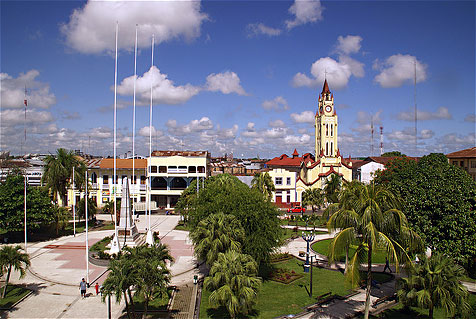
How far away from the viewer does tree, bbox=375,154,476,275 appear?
2180 cm

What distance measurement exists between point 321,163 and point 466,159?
2607cm

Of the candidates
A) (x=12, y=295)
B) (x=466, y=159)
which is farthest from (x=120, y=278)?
(x=466, y=159)

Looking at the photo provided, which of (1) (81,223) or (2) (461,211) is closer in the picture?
(2) (461,211)

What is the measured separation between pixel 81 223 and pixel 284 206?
120 feet

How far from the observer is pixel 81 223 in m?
51.8

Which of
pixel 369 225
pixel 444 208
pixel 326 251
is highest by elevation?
pixel 369 225

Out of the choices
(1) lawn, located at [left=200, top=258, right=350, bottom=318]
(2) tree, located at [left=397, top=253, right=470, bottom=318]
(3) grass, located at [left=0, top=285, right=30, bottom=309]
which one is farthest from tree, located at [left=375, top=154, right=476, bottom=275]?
(3) grass, located at [left=0, top=285, right=30, bottom=309]

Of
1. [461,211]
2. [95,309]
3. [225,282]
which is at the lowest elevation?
[95,309]

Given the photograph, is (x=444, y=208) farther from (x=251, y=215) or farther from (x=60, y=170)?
(x=60, y=170)

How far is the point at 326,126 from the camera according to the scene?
8094 centimetres

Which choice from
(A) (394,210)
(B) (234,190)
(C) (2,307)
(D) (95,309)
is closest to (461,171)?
(A) (394,210)

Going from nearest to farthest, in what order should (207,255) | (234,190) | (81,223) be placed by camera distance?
1. (207,255)
2. (234,190)
3. (81,223)

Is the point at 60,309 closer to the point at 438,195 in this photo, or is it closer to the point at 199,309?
the point at 199,309

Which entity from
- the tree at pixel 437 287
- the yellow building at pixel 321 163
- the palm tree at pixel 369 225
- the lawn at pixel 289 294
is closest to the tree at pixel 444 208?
the tree at pixel 437 287
